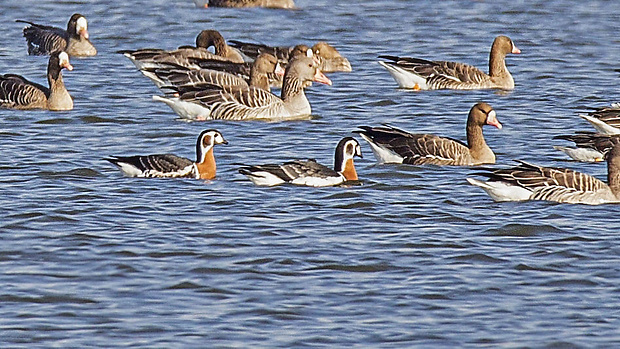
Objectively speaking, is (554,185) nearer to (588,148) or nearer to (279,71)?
(588,148)

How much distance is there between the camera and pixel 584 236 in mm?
12477

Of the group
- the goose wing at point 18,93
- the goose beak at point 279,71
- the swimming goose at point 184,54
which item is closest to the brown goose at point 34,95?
the goose wing at point 18,93

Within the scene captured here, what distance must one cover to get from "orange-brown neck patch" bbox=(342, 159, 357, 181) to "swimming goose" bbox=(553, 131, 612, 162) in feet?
8.33

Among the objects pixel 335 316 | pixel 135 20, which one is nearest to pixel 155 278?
pixel 335 316

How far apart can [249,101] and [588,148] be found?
17.5 ft

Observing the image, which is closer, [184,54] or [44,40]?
[184,54]

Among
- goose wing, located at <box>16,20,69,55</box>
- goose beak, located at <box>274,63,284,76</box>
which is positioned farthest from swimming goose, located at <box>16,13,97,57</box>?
goose beak, located at <box>274,63,284,76</box>

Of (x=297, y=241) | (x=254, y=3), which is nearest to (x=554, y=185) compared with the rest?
(x=297, y=241)

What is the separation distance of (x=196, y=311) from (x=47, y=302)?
1.14 meters

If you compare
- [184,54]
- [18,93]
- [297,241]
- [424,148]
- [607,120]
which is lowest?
[297,241]

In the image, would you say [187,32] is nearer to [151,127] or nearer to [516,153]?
[151,127]

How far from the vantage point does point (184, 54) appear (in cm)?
2312

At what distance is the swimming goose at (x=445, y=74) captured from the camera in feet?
72.5

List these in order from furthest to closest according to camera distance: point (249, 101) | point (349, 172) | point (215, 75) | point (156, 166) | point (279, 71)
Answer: point (279, 71), point (215, 75), point (249, 101), point (349, 172), point (156, 166)
